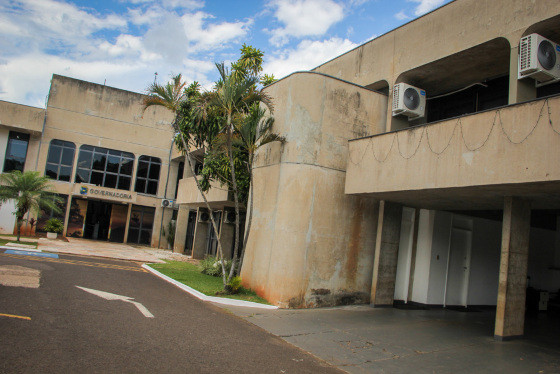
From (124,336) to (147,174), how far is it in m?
22.9

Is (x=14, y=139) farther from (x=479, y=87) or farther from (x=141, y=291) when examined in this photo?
(x=479, y=87)

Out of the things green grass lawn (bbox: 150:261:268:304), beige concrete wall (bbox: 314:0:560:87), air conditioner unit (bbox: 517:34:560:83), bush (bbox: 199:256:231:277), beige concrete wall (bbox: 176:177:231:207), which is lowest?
green grass lawn (bbox: 150:261:268:304)

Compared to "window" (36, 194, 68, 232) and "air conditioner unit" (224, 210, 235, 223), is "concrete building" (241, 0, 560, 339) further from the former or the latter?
"window" (36, 194, 68, 232)

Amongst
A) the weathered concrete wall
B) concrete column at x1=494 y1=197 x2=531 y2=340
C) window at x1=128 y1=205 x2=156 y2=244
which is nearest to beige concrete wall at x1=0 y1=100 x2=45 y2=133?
Result: window at x1=128 y1=205 x2=156 y2=244

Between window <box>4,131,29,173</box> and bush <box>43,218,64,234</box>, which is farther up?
window <box>4,131,29,173</box>

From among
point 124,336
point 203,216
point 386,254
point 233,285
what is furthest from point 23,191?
point 386,254

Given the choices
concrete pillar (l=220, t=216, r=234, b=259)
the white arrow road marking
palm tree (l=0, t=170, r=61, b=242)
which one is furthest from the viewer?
concrete pillar (l=220, t=216, r=234, b=259)

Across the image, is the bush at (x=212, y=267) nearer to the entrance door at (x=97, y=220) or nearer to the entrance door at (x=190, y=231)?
the entrance door at (x=190, y=231)

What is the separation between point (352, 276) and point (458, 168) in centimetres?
446

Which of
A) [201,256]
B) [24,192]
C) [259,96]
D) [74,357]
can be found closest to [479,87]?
[259,96]

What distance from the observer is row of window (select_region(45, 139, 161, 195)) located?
25250 millimetres

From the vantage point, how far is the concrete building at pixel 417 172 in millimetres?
8055

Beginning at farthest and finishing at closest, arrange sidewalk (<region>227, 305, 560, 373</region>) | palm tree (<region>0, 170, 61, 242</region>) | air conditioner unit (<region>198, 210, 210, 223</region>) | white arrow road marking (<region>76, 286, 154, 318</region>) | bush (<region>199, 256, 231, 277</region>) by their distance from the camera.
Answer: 1. air conditioner unit (<region>198, 210, 210, 223</region>)
2. palm tree (<region>0, 170, 61, 242</region>)
3. bush (<region>199, 256, 231, 277</region>)
4. white arrow road marking (<region>76, 286, 154, 318</region>)
5. sidewalk (<region>227, 305, 560, 373</region>)

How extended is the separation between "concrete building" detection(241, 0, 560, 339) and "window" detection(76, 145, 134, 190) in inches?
696
